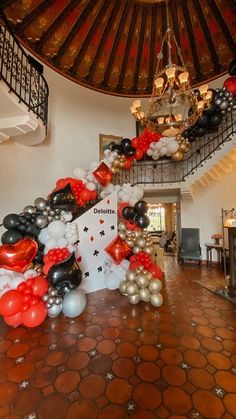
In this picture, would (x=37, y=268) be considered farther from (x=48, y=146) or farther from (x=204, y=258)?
(x=204, y=258)

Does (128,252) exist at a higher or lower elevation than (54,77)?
lower

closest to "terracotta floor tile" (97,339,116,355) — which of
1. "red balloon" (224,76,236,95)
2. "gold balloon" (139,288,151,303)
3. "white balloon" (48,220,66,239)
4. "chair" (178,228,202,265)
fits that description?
"gold balloon" (139,288,151,303)

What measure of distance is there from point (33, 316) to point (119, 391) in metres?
1.56

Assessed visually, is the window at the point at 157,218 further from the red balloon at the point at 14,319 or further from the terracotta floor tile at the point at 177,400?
the terracotta floor tile at the point at 177,400

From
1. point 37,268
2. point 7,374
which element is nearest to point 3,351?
point 7,374

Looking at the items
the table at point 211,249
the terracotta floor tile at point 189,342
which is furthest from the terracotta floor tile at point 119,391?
the table at point 211,249

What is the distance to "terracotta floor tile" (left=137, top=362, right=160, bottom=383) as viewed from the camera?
2.06 m

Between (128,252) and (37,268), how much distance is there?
71.5 inches

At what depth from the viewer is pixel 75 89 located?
6914 millimetres

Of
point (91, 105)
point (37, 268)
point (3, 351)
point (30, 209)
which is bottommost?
point (3, 351)

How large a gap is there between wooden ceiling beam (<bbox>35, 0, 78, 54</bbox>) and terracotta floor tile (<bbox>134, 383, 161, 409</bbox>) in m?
7.68

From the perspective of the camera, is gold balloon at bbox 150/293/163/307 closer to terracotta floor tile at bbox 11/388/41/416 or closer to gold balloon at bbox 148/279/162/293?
gold balloon at bbox 148/279/162/293

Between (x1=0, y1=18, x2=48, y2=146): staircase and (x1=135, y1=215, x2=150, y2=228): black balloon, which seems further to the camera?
(x1=135, y1=215, x2=150, y2=228): black balloon

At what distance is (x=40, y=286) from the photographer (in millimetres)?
3107
